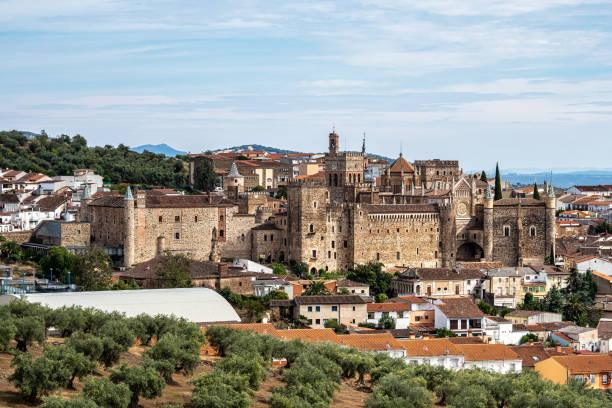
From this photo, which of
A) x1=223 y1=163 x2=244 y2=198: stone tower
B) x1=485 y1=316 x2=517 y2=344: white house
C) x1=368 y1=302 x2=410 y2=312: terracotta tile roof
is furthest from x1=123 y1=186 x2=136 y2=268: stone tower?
x1=485 y1=316 x2=517 y2=344: white house

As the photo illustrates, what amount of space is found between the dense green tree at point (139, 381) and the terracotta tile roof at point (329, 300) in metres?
23.6

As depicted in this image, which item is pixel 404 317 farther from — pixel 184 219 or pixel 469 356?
pixel 184 219

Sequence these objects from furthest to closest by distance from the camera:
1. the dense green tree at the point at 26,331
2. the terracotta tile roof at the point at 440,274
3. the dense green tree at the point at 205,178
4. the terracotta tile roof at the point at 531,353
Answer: the dense green tree at the point at 205,178 < the terracotta tile roof at the point at 440,274 < the terracotta tile roof at the point at 531,353 < the dense green tree at the point at 26,331

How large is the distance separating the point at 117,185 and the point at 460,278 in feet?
114

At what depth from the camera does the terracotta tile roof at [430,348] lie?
144 ft

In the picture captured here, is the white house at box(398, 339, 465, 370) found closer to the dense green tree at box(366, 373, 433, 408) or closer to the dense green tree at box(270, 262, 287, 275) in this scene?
the dense green tree at box(366, 373, 433, 408)

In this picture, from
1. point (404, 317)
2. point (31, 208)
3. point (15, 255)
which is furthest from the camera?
point (31, 208)

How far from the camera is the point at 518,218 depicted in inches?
2677

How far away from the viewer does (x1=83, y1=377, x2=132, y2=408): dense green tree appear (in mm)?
26453

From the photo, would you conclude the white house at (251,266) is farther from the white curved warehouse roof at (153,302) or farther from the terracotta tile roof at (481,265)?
the terracotta tile roof at (481,265)

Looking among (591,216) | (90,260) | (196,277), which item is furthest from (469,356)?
(591,216)

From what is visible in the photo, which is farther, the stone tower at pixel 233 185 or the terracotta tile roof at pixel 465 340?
the stone tower at pixel 233 185

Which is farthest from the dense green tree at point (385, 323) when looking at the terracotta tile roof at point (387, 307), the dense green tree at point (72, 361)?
the dense green tree at point (72, 361)

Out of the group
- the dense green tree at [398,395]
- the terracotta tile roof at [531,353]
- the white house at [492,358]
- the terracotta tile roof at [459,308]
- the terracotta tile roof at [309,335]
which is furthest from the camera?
the terracotta tile roof at [459,308]
